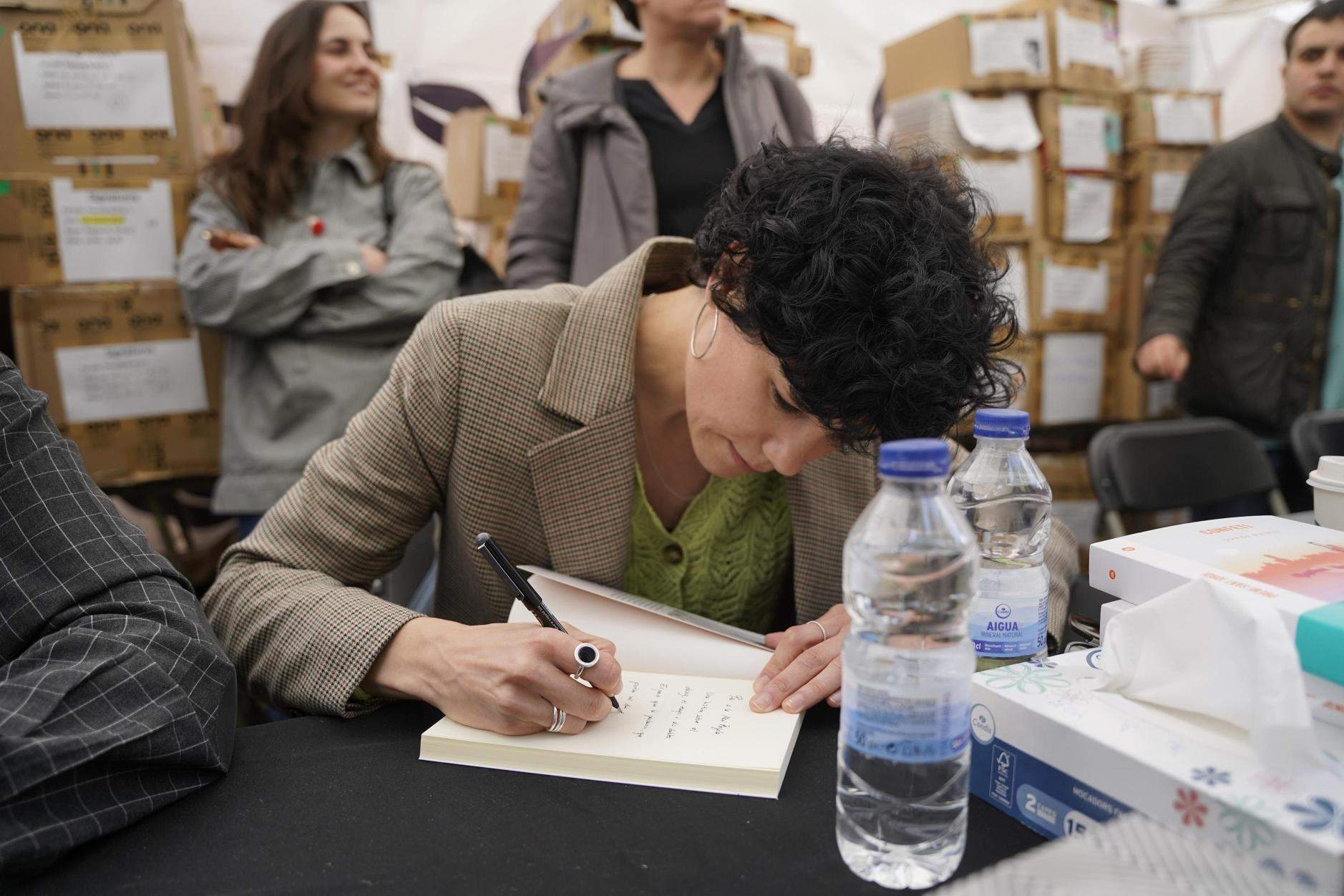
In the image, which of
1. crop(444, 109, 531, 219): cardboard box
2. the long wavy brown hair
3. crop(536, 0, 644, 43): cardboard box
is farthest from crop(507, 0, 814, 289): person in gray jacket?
crop(444, 109, 531, 219): cardboard box

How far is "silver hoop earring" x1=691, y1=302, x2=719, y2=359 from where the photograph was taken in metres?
1.08

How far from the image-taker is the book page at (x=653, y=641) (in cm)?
97

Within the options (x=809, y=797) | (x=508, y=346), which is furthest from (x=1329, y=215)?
(x=809, y=797)

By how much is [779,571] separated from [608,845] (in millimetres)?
707

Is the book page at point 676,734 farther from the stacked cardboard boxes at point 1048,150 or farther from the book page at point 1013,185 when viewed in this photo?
the book page at point 1013,185

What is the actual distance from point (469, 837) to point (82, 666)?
355 millimetres

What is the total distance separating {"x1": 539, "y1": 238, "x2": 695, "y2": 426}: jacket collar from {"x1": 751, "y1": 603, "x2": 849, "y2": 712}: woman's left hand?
39cm

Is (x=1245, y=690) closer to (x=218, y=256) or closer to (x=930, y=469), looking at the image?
(x=930, y=469)

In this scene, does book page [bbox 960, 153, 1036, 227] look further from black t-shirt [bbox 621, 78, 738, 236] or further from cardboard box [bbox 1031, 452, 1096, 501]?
black t-shirt [bbox 621, 78, 738, 236]

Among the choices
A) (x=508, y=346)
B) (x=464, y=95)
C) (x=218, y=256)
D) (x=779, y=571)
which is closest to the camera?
(x=508, y=346)

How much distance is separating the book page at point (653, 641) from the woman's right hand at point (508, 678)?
65mm

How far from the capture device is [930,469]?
0.60 m

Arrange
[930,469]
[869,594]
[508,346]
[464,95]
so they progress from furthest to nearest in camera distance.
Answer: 1. [464,95]
2. [508,346]
3. [869,594]
4. [930,469]

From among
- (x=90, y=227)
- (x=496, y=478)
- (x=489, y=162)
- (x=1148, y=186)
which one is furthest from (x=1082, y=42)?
(x=90, y=227)
